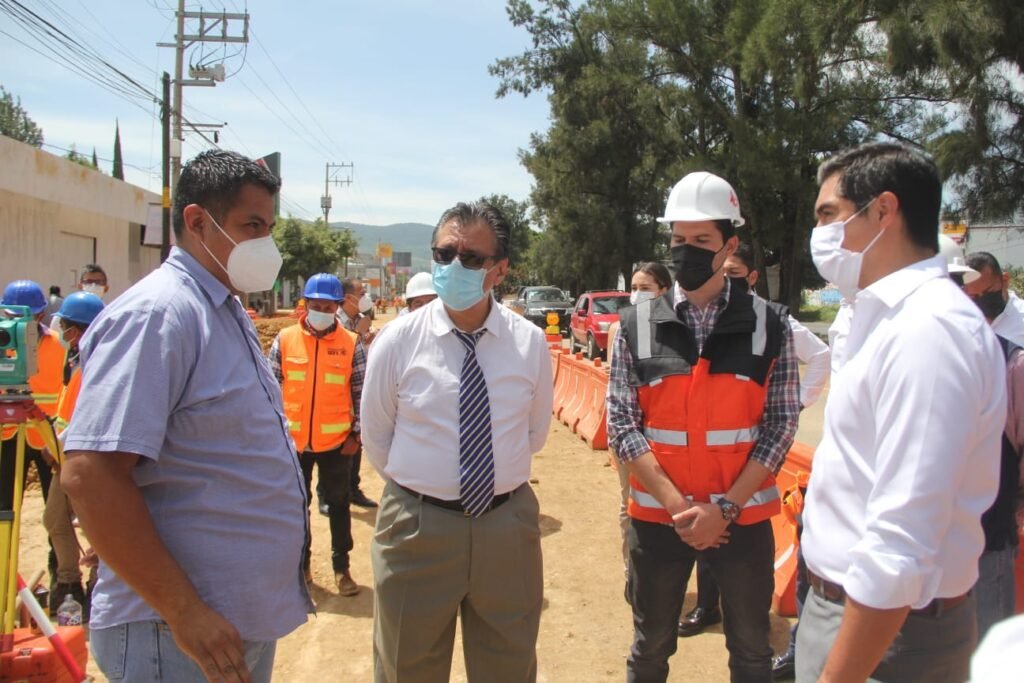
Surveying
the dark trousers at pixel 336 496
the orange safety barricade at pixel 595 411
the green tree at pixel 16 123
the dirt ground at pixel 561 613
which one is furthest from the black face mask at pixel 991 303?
the green tree at pixel 16 123

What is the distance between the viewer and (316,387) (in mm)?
4957

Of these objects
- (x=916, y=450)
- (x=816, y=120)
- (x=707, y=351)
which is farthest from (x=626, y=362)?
(x=816, y=120)

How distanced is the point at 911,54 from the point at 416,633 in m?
16.0

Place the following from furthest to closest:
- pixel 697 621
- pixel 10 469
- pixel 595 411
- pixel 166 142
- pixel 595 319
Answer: pixel 166 142
pixel 595 319
pixel 595 411
pixel 10 469
pixel 697 621

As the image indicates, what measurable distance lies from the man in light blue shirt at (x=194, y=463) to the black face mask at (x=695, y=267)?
1.68 meters

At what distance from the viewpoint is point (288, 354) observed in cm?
505

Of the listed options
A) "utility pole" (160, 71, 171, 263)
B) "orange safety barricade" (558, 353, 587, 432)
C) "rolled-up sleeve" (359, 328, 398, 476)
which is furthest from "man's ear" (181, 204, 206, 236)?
"utility pole" (160, 71, 171, 263)

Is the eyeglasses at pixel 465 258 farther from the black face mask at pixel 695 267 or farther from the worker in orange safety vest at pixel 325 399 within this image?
the worker in orange safety vest at pixel 325 399

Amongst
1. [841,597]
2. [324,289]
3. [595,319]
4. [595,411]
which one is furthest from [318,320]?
[595,319]

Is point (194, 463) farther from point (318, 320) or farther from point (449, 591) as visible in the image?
point (318, 320)

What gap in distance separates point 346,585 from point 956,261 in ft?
13.8

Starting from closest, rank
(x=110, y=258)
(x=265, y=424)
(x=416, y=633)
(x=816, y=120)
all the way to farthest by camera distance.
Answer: (x=265, y=424) → (x=416, y=633) → (x=816, y=120) → (x=110, y=258)

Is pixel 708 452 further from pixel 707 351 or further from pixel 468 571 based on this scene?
pixel 468 571

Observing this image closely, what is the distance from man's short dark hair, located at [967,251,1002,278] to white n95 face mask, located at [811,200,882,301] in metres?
1.97
